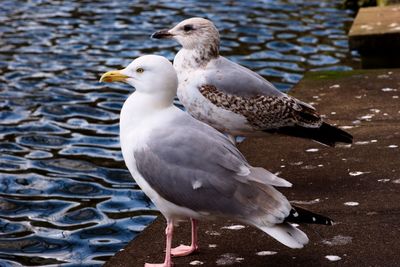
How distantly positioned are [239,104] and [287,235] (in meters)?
1.86

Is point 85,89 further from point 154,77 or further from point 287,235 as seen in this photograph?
point 287,235

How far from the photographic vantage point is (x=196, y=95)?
6027 millimetres

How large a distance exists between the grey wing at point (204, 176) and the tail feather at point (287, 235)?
0.29ft

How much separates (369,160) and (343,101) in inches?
73.3

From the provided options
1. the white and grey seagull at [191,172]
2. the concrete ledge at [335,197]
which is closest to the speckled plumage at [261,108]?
the concrete ledge at [335,197]

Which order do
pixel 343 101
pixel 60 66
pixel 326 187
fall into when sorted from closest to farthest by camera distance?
pixel 326 187
pixel 343 101
pixel 60 66

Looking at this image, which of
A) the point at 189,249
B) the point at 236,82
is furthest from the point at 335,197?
the point at 189,249

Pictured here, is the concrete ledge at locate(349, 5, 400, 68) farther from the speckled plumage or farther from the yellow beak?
the yellow beak

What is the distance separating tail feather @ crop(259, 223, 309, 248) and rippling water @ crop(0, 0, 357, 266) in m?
2.03

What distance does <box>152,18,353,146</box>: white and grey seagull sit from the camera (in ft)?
19.7

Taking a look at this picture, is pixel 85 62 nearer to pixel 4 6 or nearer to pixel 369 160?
pixel 4 6

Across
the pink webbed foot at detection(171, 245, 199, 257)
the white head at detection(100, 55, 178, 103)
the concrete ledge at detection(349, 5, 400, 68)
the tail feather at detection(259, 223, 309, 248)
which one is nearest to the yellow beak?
the white head at detection(100, 55, 178, 103)

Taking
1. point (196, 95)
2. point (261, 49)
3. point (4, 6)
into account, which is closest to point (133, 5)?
point (4, 6)

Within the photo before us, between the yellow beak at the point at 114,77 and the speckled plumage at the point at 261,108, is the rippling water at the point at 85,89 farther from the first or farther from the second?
the yellow beak at the point at 114,77
